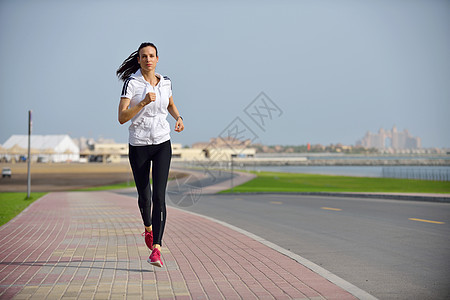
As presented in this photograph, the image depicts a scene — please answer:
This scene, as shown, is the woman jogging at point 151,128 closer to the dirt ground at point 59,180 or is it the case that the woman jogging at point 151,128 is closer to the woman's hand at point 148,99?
the woman's hand at point 148,99

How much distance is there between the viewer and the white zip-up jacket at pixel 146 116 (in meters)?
5.69

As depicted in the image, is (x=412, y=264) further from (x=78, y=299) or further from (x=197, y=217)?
(x=197, y=217)

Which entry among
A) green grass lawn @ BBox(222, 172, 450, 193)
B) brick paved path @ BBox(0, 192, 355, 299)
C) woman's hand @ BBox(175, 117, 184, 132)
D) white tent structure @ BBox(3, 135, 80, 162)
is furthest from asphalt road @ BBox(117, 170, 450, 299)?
white tent structure @ BBox(3, 135, 80, 162)

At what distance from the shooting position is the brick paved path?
15.8 feet

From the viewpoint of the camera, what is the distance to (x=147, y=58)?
571cm

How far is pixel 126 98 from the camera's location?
562 cm

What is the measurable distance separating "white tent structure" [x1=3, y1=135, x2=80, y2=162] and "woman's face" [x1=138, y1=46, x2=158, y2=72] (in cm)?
11833

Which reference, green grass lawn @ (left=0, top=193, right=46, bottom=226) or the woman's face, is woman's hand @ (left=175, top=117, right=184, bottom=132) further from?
green grass lawn @ (left=0, top=193, right=46, bottom=226)

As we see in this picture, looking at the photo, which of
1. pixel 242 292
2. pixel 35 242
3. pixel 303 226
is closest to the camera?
pixel 242 292

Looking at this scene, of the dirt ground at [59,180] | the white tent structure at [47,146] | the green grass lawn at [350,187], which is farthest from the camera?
the white tent structure at [47,146]

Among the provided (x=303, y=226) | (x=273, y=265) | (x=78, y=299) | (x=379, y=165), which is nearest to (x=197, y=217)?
(x=303, y=226)

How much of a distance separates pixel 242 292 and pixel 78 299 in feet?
4.74

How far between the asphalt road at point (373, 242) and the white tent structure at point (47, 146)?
112m

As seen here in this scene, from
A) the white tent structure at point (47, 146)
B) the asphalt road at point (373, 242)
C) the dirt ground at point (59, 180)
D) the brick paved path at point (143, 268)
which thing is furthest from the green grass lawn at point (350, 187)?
the white tent structure at point (47, 146)
